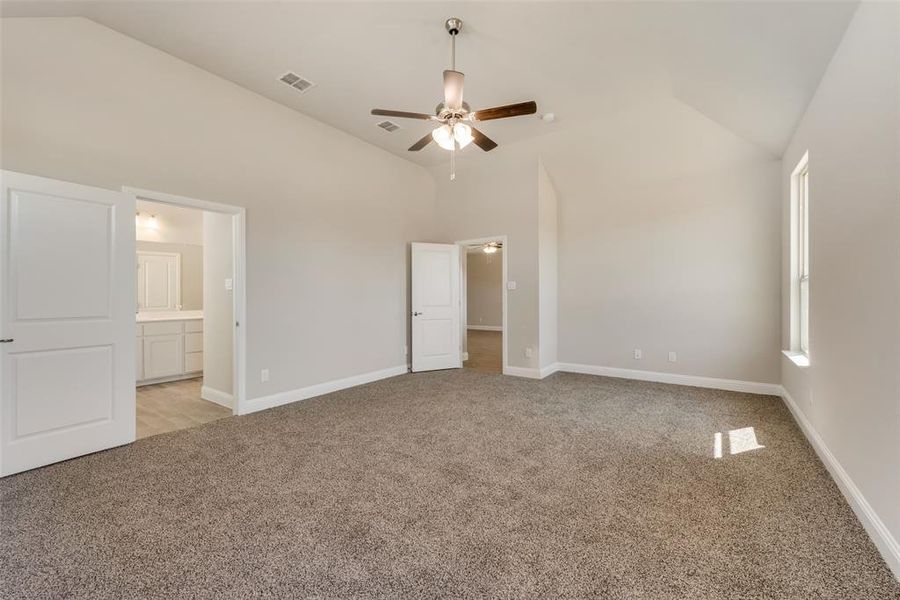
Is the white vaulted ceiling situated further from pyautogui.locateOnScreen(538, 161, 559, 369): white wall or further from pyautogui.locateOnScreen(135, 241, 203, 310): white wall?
pyautogui.locateOnScreen(135, 241, 203, 310): white wall

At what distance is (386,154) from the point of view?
5.30 m

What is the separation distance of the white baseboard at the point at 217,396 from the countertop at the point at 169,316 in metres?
1.32

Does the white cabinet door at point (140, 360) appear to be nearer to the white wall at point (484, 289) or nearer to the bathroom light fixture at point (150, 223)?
the bathroom light fixture at point (150, 223)

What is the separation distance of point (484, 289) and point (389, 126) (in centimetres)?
775

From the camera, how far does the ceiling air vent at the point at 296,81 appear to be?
347 centimetres

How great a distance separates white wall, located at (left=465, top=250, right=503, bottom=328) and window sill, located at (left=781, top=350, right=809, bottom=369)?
7729mm

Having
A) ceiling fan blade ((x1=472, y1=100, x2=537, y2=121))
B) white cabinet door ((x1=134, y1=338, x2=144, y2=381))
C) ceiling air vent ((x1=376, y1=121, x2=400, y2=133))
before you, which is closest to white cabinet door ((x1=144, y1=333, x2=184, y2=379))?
white cabinet door ((x1=134, y1=338, x2=144, y2=381))

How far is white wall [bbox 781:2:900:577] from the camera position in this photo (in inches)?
66.4

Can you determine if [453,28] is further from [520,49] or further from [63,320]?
[63,320]

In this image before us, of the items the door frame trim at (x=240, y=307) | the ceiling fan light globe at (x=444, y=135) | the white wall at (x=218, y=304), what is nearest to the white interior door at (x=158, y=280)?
the white wall at (x=218, y=304)

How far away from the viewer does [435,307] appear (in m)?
5.81

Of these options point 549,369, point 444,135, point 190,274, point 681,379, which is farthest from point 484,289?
point 444,135

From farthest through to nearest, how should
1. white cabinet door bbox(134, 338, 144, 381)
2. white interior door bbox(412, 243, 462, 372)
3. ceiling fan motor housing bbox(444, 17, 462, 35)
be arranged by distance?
1. white interior door bbox(412, 243, 462, 372)
2. white cabinet door bbox(134, 338, 144, 381)
3. ceiling fan motor housing bbox(444, 17, 462, 35)

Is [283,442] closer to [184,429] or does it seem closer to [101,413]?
[184,429]
